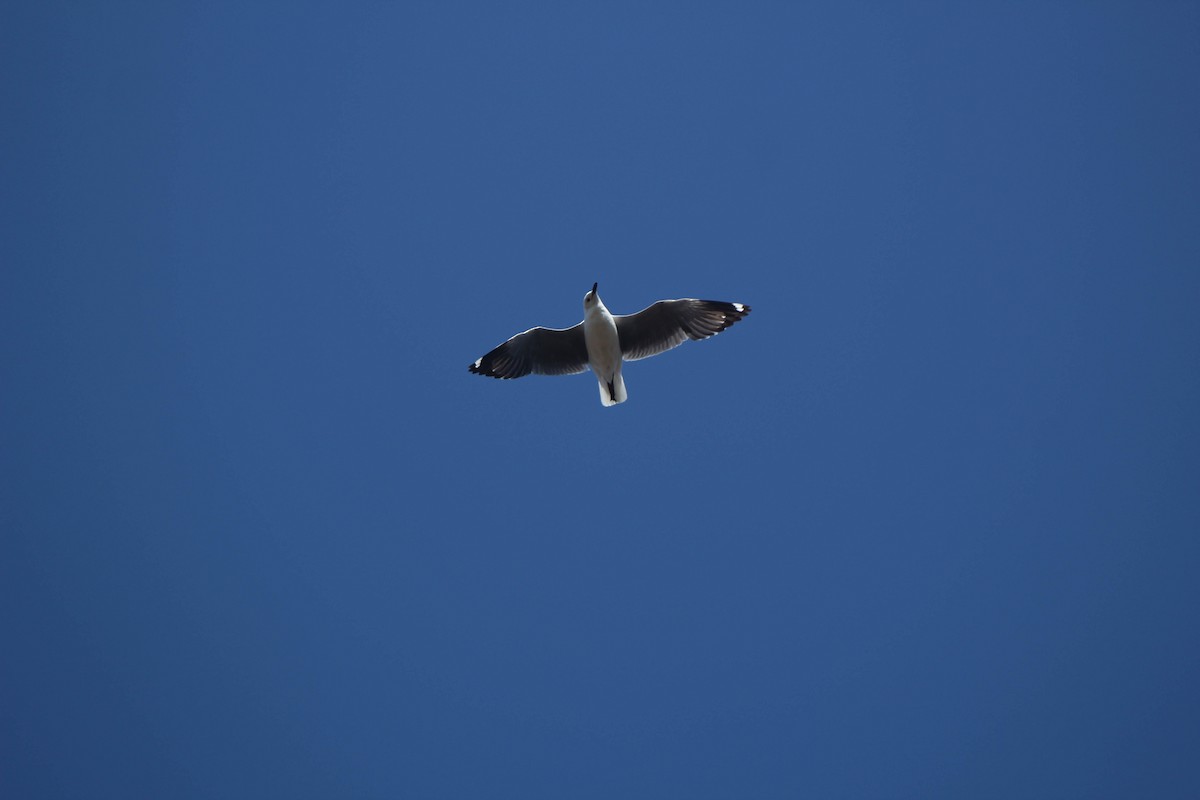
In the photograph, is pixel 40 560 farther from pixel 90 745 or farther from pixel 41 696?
pixel 90 745

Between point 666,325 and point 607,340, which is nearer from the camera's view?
point 607,340

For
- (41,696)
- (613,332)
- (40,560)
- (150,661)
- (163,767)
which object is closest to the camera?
(613,332)

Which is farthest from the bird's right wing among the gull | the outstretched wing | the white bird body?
the outstretched wing

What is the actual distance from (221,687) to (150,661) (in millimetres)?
4802

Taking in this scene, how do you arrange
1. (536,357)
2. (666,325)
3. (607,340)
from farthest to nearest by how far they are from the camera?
(536,357) < (666,325) < (607,340)

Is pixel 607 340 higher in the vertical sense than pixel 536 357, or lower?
lower

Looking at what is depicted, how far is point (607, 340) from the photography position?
1380 centimetres

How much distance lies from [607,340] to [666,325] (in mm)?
906

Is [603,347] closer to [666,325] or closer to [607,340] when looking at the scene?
[607,340]

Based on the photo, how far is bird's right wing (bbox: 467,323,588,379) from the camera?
14367mm

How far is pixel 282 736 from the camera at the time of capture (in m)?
65.2

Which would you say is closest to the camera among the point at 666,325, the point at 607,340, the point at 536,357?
the point at 607,340

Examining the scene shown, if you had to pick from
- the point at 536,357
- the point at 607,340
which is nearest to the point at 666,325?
the point at 607,340

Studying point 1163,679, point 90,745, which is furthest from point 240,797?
point 1163,679
